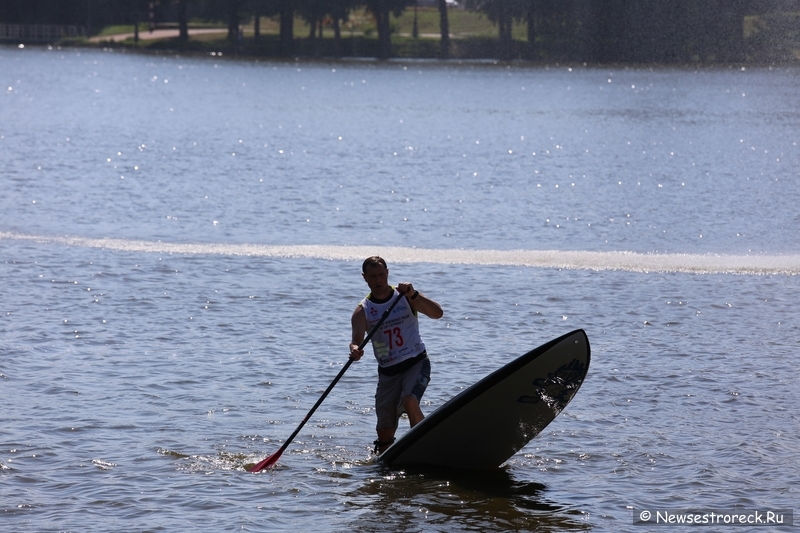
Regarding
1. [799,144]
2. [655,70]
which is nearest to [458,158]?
[799,144]

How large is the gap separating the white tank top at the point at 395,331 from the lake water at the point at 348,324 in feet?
3.63

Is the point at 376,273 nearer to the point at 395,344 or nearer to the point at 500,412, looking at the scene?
the point at 395,344

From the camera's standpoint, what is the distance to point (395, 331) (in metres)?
10.1

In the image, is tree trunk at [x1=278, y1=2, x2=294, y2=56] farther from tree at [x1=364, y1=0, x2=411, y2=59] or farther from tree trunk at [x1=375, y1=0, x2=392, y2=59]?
tree trunk at [x1=375, y1=0, x2=392, y2=59]

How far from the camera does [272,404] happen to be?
40.7 ft

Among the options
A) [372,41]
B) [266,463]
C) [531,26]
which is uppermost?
[531,26]

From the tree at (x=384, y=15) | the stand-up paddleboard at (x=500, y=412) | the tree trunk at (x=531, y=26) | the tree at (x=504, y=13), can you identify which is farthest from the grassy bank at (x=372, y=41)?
the stand-up paddleboard at (x=500, y=412)

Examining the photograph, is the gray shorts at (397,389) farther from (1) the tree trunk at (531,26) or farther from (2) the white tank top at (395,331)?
(1) the tree trunk at (531,26)

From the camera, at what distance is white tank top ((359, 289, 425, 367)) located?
1009 cm

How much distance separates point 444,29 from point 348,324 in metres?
116

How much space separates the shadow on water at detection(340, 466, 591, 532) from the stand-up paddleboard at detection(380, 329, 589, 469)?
6.4 inches

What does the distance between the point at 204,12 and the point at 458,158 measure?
98.6 m

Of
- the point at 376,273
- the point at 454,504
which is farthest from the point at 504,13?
the point at 454,504

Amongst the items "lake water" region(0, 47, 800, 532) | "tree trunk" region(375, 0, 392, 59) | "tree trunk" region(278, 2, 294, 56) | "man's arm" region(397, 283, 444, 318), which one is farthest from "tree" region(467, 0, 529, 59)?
"man's arm" region(397, 283, 444, 318)
